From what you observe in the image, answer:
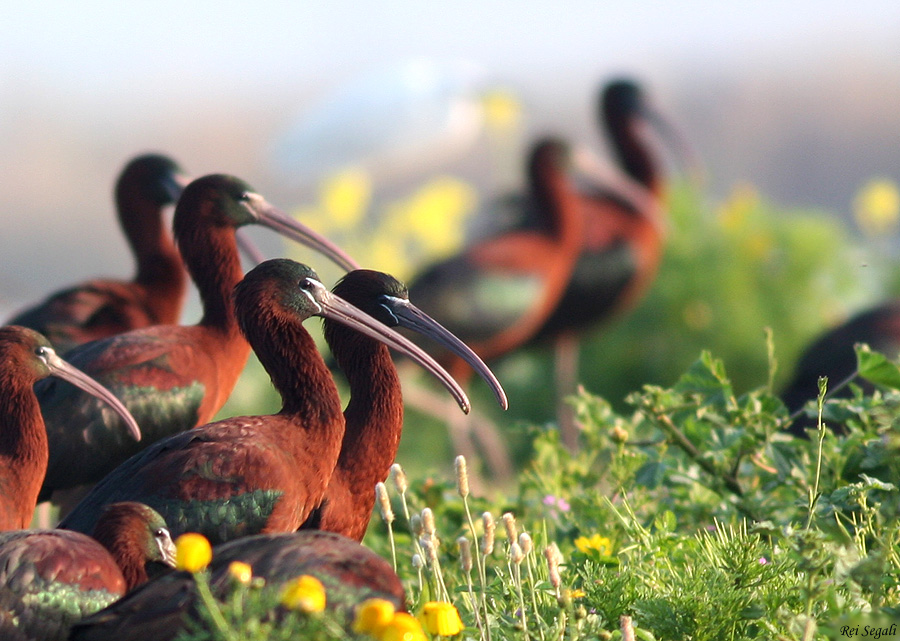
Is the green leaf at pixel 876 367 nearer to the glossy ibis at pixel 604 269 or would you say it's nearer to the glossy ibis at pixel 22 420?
the glossy ibis at pixel 22 420

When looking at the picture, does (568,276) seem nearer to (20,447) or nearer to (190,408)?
(190,408)

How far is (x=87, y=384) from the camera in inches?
156

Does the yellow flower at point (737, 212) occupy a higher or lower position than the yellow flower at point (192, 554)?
lower

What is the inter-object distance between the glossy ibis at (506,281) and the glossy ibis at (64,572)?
4877mm

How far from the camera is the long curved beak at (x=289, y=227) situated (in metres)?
4.45

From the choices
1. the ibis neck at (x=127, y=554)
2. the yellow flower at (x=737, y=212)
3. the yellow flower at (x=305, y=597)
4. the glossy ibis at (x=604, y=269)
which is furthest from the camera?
the yellow flower at (x=737, y=212)

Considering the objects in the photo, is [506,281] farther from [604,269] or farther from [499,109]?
[499,109]

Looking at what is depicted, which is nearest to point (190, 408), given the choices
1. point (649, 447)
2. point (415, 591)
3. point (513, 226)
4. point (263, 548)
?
point (415, 591)

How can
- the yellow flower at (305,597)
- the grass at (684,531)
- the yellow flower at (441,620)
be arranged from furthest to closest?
the grass at (684,531)
the yellow flower at (441,620)
the yellow flower at (305,597)

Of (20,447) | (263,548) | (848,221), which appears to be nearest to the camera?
(263,548)

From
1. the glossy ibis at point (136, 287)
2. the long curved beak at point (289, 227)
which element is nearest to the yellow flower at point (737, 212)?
the glossy ibis at point (136, 287)

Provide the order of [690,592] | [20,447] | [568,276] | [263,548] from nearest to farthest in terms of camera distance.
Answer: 1. [263,548]
2. [690,592]
3. [20,447]
4. [568,276]

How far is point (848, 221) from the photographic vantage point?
49.6ft

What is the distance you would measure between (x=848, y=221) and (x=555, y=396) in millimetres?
7117
